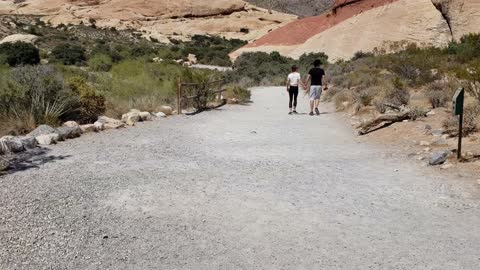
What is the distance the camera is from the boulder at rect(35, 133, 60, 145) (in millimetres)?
10117

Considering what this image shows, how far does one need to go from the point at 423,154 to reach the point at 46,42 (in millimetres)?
59426

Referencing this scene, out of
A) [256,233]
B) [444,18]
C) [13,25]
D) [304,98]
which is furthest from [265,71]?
[13,25]

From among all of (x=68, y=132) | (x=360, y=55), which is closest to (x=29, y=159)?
(x=68, y=132)

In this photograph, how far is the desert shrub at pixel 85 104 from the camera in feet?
43.6

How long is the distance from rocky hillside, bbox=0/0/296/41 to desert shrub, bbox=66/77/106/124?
72929 mm

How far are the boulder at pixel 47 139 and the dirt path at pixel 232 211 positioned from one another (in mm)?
387

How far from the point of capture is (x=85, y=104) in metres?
13.5

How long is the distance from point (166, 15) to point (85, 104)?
8444 cm

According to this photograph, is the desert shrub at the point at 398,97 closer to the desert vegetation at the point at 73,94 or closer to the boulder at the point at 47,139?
the desert vegetation at the point at 73,94

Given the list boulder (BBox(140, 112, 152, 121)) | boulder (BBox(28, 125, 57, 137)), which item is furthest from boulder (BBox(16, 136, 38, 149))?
boulder (BBox(140, 112, 152, 121))

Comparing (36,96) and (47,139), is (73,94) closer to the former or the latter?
(36,96)

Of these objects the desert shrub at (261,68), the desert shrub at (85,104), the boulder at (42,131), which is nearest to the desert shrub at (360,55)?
the desert shrub at (261,68)

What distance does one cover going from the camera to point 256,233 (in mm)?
5609

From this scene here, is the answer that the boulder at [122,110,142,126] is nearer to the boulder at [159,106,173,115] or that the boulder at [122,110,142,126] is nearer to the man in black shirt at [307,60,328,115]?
the boulder at [159,106,173,115]
